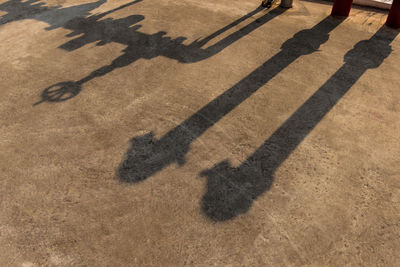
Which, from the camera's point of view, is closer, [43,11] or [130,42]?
[130,42]

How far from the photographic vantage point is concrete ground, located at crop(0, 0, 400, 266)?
13.5ft

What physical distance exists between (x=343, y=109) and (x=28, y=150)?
5930 millimetres

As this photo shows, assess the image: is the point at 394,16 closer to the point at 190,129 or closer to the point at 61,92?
the point at 190,129

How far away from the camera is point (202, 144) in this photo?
A: 212 inches

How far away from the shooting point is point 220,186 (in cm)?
472

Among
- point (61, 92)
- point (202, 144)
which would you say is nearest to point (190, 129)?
point (202, 144)

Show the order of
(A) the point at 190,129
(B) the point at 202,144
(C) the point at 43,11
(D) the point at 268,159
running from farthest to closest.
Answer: (C) the point at 43,11, (A) the point at 190,129, (B) the point at 202,144, (D) the point at 268,159

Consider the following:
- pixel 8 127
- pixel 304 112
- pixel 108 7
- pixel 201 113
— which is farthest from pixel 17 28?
pixel 304 112

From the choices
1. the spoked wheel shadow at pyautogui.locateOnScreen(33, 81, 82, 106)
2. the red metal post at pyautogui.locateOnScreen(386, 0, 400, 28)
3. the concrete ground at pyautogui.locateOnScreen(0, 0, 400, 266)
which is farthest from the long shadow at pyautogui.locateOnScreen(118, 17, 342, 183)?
the red metal post at pyautogui.locateOnScreen(386, 0, 400, 28)

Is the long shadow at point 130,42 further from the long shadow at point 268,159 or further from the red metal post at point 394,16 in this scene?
the red metal post at point 394,16

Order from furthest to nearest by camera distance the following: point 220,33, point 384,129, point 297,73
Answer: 1. point 220,33
2. point 297,73
3. point 384,129

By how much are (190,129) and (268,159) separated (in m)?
1.53

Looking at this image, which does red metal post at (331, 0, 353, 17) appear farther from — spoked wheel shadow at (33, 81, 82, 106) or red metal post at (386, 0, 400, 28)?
spoked wheel shadow at (33, 81, 82, 106)

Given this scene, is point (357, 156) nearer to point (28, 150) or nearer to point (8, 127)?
point (28, 150)
